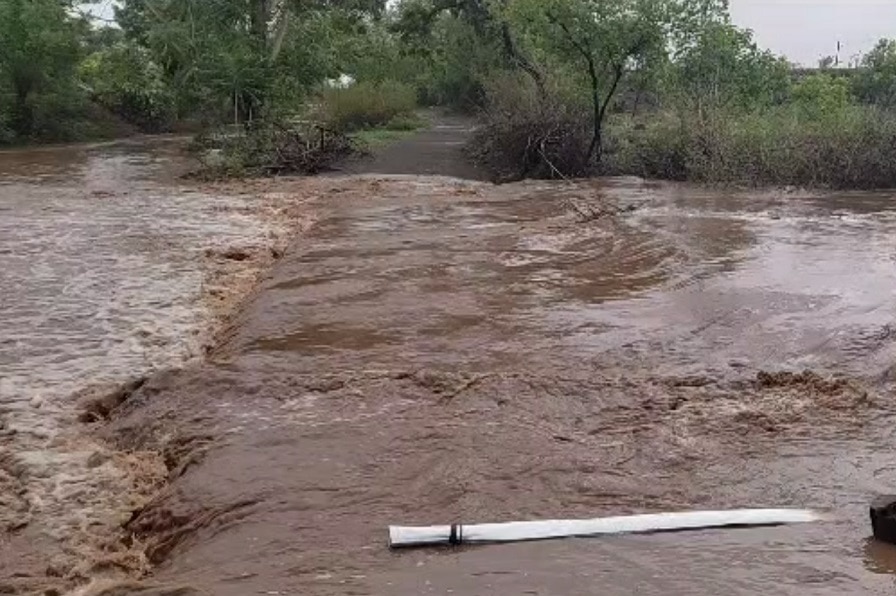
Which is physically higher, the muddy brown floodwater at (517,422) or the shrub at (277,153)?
the shrub at (277,153)

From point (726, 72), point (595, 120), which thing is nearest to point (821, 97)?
point (726, 72)

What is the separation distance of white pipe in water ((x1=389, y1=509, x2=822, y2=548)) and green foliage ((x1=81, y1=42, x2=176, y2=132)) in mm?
31419

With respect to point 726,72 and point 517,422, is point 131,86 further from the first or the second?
point 517,422

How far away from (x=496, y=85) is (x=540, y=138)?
5595mm

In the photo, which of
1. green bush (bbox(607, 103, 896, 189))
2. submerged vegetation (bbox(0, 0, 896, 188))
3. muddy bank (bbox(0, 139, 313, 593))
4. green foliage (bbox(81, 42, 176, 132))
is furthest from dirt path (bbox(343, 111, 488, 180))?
green foliage (bbox(81, 42, 176, 132))

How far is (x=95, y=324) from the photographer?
9398 mm

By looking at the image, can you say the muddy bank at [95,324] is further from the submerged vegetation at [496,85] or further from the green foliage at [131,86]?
the green foliage at [131,86]

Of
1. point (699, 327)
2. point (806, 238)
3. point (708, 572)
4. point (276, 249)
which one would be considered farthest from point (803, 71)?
point (708, 572)

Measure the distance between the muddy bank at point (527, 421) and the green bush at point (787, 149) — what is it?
773 cm

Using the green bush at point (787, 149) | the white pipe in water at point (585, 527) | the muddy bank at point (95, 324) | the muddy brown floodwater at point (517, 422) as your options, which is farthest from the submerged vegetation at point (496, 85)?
the white pipe in water at point (585, 527)

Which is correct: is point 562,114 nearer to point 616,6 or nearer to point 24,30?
point 616,6

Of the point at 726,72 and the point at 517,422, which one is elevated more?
the point at 726,72

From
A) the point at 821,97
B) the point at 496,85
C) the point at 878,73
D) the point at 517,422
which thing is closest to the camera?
the point at 517,422

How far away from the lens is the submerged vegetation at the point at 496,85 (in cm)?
2003
